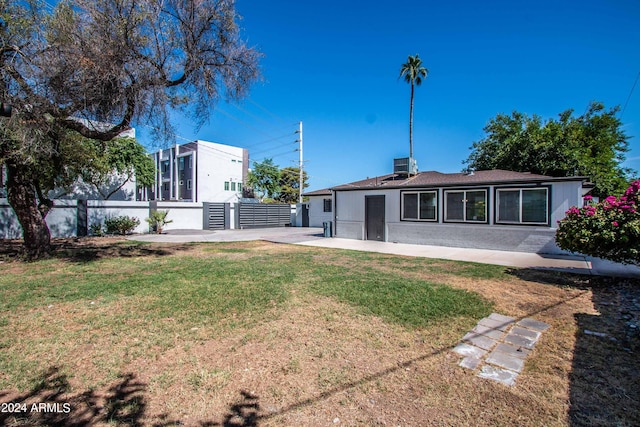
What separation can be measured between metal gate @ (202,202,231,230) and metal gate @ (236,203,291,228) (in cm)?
88

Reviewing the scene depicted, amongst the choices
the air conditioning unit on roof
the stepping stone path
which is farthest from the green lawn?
the air conditioning unit on roof

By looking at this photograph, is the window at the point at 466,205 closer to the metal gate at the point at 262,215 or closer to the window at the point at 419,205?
the window at the point at 419,205

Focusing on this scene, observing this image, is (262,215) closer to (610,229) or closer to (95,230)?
(95,230)

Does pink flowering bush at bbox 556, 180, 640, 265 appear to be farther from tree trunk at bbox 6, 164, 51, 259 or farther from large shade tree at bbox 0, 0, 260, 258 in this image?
tree trunk at bbox 6, 164, 51, 259

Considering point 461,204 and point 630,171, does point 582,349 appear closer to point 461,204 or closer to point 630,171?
point 461,204

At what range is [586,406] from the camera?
2.30 meters

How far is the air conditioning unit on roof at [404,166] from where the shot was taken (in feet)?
48.0

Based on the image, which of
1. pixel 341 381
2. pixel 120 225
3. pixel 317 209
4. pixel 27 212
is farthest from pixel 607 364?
pixel 317 209


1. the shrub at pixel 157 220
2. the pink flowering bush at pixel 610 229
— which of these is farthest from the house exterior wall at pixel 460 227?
the shrub at pixel 157 220

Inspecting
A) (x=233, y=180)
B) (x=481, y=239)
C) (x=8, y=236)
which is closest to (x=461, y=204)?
(x=481, y=239)

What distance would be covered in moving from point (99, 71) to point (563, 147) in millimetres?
22016

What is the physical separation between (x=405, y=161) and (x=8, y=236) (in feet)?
60.7

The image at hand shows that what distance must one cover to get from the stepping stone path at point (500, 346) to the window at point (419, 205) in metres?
8.18

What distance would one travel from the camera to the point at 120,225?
15.8 metres
